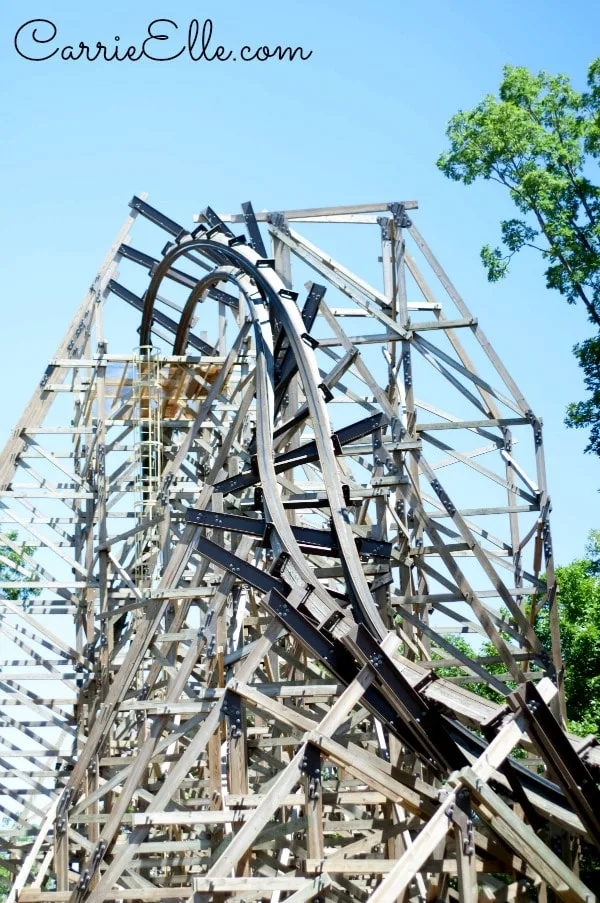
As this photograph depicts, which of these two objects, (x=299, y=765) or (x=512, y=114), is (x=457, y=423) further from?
(x=512, y=114)

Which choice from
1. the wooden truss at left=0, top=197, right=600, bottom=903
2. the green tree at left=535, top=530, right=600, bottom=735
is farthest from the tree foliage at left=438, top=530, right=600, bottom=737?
the wooden truss at left=0, top=197, right=600, bottom=903

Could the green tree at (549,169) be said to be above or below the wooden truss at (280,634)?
above

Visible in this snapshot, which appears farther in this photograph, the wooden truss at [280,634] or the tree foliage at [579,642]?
the tree foliage at [579,642]

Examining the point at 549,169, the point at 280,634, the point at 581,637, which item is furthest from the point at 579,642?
the point at 280,634

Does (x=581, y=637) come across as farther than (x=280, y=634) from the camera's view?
Yes

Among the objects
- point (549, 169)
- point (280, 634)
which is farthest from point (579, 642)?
point (280, 634)

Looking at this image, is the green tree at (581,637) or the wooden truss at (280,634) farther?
the green tree at (581,637)

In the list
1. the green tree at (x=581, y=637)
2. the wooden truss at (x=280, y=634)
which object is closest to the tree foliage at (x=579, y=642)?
the green tree at (x=581, y=637)

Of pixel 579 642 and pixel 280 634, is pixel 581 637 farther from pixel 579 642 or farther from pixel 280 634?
pixel 280 634

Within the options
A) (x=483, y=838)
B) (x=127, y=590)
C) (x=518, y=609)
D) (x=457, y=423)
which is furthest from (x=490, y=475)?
(x=483, y=838)

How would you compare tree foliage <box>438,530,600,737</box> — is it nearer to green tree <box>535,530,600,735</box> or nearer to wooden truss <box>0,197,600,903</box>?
green tree <box>535,530,600,735</box>

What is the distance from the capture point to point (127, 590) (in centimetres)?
1553

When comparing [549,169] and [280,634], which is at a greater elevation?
[549,169]

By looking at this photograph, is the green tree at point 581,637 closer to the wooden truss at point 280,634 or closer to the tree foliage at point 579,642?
the tree foliage at point 579,642
